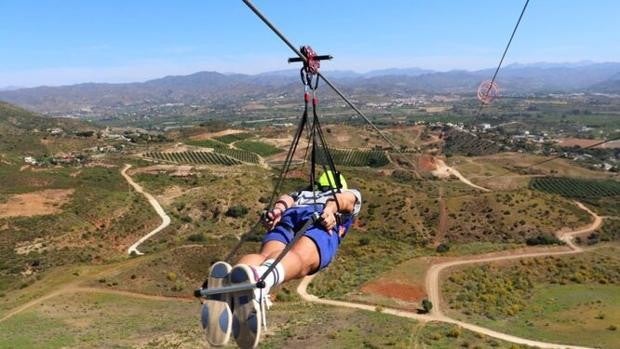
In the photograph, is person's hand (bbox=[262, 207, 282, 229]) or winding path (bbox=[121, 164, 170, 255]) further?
winding path (bbox=[121, 164, 170, 255])

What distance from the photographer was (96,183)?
219ft

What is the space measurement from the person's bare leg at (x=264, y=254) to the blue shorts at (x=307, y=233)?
191 millimetres

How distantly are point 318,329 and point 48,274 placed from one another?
22.3 metres

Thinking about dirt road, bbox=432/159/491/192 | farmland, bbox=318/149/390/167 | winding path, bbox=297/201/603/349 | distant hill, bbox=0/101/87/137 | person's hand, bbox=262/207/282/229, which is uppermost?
person's hand, bbox=262/207/282/229

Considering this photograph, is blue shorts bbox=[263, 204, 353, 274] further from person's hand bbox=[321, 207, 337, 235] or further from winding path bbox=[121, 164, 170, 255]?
winding path bbox=[121, 164, 170, 255]

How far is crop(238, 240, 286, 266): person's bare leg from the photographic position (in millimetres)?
8668

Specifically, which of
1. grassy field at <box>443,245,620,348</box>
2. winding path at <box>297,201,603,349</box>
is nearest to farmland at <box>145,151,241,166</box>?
winding path at <box>297,201,603,349</box>

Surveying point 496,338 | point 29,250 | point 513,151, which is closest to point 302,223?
point 496,338

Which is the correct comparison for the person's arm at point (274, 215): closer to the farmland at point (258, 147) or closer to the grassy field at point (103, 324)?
the grassy field at point (103, 324)

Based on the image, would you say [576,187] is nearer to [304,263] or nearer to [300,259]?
[304,263]

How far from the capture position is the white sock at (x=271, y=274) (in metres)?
7.94

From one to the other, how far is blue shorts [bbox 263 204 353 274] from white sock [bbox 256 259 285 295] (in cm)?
146

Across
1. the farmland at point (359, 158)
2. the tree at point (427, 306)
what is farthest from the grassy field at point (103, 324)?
the farmland at point (359, 158)

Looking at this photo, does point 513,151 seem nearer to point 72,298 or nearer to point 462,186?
point 462,186
